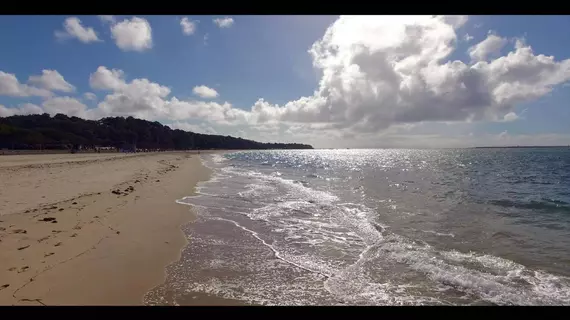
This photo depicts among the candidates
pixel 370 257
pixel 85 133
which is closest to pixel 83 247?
pixel 370 257

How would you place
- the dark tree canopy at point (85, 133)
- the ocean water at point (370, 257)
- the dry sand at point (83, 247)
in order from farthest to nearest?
the dark tree canopy at point (85, 133), the ocean water at point (370, 257), the dry sand at point (83, 247)

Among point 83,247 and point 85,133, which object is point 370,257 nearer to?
point 83,247

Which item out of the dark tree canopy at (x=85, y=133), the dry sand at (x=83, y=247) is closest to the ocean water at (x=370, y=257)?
the dry sand at (x=83, y=247)

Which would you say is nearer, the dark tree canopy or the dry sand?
the dry sand

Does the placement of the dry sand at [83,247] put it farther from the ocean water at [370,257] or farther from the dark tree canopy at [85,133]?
the dark tree canopy at [85,133]

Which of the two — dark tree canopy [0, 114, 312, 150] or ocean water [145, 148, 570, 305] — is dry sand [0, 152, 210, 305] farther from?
dark tree canopy [0, 114, 312, 150]

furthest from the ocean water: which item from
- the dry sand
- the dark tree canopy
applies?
the dark tree canopy
